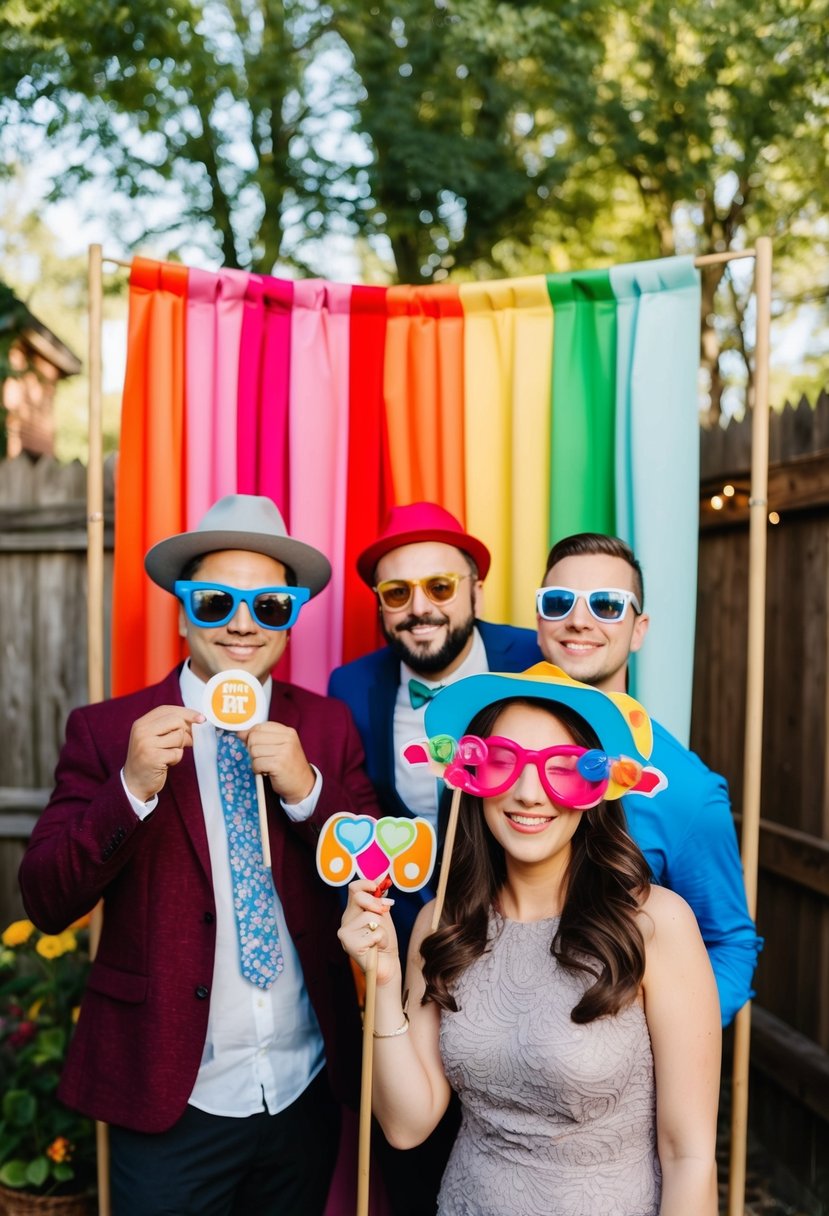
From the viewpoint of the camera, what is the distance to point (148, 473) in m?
3.05

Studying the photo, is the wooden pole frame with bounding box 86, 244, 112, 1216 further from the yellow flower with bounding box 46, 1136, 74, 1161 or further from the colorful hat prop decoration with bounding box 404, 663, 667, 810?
the colorful hat prop decoration with bounding box 404, 663, 667, 810

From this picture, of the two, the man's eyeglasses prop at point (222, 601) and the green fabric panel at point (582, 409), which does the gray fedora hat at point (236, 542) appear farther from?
the green fabric panel at point (582, 409)

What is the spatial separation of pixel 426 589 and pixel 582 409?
764 mm

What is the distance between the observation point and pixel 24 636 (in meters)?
4.59

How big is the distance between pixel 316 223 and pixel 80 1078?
22.2 ft

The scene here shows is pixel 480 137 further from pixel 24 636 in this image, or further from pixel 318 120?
pixel 24 636

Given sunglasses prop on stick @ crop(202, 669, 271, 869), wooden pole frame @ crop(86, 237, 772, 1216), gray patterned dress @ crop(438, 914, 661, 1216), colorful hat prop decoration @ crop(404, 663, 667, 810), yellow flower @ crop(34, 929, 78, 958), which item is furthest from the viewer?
yellow flower @ crop(34, 929, 78, 958)

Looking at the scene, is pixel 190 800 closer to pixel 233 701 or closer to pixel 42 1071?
pixel 233 701

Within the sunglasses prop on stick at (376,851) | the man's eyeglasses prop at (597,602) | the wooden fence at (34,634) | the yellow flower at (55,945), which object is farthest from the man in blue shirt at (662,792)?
the wooden fence at (34,634)

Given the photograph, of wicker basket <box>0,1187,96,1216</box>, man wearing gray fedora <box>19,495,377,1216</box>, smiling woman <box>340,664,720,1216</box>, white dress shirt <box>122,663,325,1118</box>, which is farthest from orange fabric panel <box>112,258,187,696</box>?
wicker basket <box>0,1187,96,1216</box>

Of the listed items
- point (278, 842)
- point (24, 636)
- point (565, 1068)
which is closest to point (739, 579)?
point (278, 842)

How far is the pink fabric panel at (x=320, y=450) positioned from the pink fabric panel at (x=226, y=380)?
17 cm

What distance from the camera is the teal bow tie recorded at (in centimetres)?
277

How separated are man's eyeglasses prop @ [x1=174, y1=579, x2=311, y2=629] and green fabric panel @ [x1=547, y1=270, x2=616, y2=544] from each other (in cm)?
103
